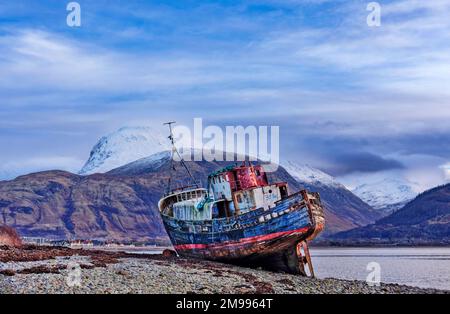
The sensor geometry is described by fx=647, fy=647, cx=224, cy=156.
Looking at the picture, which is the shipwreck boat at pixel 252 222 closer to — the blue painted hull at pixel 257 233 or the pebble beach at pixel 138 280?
the blue painted hull at pixel 257 233

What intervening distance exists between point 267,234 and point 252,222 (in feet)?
5.62

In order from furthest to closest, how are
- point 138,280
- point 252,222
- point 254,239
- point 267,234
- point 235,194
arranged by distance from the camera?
1. point 235,194
2. point 254,239
3. point 252,222
4. point 267,234
5. point 138,280

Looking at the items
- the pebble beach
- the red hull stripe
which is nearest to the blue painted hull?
the red hull stripe

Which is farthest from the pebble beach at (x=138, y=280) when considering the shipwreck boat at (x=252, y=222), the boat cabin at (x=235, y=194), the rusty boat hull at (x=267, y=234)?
the boat cabin at (x=235, y=194)

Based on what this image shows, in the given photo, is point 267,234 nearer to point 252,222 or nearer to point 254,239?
point 254,239

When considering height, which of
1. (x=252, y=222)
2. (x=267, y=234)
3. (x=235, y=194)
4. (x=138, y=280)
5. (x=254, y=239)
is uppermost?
(x=235, y=194)

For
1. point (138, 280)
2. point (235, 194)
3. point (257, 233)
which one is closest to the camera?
point (138, 280)

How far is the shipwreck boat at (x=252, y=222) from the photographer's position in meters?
54.7

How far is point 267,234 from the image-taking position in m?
55.5

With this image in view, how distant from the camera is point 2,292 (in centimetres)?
3070

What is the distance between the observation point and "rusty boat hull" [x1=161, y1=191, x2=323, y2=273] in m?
54.4

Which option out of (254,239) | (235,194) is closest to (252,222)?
(254,239)

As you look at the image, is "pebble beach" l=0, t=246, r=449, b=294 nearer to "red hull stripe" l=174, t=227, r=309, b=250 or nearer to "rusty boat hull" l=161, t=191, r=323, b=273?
"red hull stripe" l=174, t=227, r=309, b=250

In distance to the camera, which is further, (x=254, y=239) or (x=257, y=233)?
(x=254, y=239)
